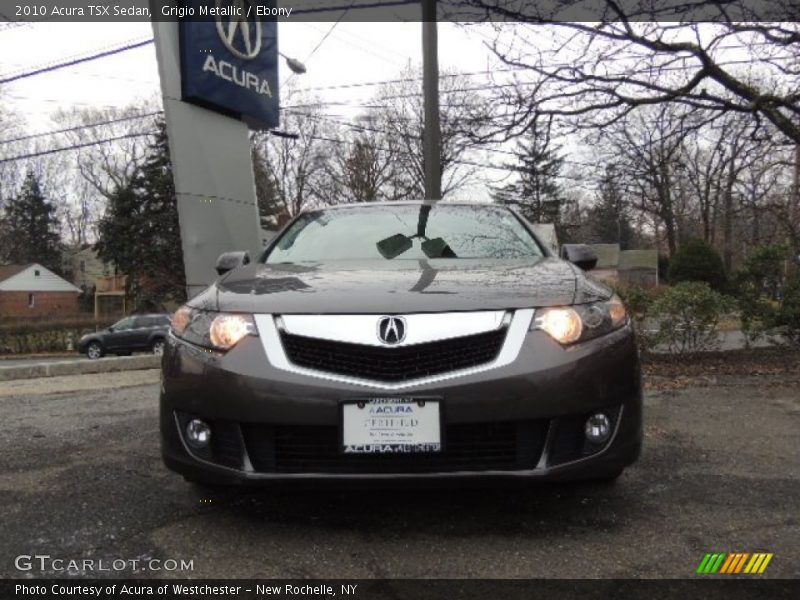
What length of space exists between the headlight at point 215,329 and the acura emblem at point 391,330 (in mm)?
473

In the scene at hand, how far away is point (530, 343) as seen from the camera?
98.2 inches

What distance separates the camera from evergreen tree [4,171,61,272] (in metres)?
59.2

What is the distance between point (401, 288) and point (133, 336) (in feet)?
73.9

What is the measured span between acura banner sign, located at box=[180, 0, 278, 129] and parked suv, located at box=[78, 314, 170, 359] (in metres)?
15.6

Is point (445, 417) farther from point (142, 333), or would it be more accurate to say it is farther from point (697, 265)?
point (697, 265)

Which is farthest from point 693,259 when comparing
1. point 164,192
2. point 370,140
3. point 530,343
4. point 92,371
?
point 530,343

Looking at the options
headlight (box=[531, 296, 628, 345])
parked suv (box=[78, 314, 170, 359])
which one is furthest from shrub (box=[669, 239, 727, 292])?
headlight (box=[531, 296, 628, 345])

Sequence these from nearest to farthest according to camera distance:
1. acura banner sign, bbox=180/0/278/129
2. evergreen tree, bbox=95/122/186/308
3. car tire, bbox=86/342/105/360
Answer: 1. acura banner sign, bbox=180/0/278/129
2. car tire, bbox=86/342/105/360
3. evergreen tree, bbox=95/122/186/308

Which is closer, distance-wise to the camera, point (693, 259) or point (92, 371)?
point (92, 371)

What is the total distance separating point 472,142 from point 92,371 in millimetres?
6257

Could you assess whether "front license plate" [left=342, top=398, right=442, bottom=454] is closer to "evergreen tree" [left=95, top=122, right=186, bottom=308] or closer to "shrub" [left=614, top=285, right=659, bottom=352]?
"shrub" [left=614, top=285, right=659, bottom=352]

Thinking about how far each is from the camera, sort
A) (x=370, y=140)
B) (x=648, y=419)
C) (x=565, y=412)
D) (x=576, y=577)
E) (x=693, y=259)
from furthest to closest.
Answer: (x=370, y=140), (x=693, y=259), (x=648, y=419), (x=565, y=412), (x=576, y=577)

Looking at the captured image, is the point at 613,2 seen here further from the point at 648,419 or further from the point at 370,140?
the point at 370,140

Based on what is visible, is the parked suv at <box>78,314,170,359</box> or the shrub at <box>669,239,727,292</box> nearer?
the parked suv at <box>78,314,170,359</box>
